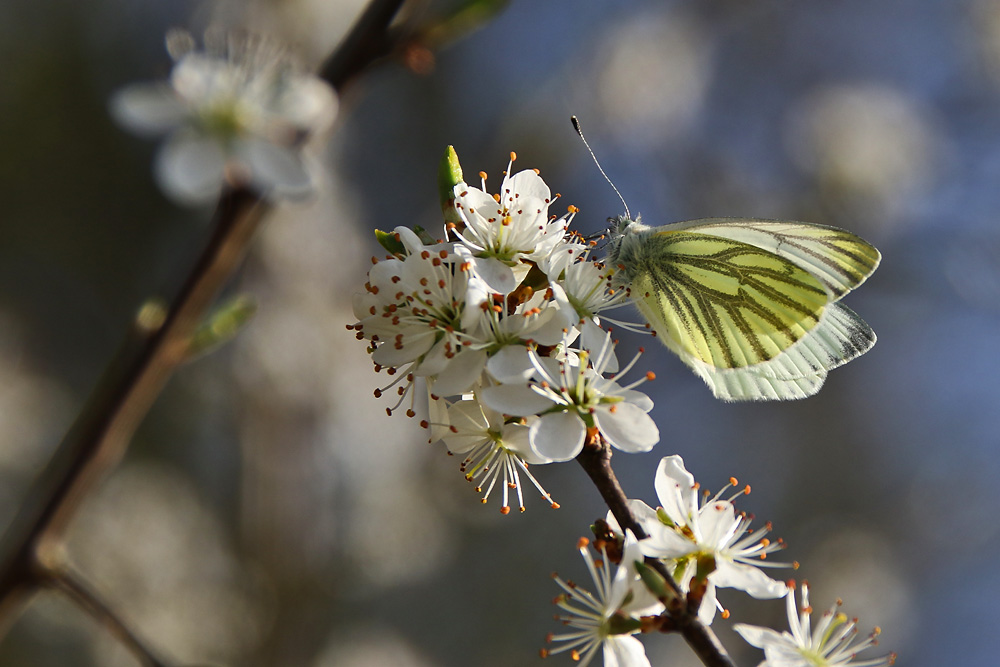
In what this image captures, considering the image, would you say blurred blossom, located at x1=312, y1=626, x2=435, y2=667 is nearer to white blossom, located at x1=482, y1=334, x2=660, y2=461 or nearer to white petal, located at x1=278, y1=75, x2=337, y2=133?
white blossom, located at x1=482, y1=334, x2=660, y2=461

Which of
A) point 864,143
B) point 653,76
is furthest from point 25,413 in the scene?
point 864,143

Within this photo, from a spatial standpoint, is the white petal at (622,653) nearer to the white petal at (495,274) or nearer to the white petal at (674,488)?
the white petal at (674,488)

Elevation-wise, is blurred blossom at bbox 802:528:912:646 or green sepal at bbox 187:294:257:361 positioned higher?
blurred blossom at bbox 802:528:912:646

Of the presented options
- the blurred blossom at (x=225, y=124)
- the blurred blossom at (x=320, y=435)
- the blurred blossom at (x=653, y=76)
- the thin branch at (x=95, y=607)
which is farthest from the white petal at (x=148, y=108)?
the blurred blossom at (x=653, y=76)

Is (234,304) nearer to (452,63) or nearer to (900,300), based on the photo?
(900,300)

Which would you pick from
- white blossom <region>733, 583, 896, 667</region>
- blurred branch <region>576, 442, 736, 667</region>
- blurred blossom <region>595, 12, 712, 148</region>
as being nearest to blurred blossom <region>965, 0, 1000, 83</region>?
blurred blossom <region>595, 12, 712, 148</region>

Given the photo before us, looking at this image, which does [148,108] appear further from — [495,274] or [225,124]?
[495,274]

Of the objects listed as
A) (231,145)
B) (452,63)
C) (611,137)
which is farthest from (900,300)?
(231,145)
